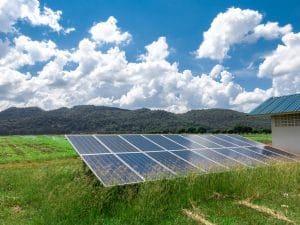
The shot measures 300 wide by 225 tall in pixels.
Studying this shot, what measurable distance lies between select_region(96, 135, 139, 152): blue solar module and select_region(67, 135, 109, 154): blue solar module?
1.00 ft

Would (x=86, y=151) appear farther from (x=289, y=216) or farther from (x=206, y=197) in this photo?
(x=289, y=216)

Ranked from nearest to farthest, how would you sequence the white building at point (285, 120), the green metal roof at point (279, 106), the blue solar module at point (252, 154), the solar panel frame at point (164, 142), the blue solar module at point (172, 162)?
the blue solar module at point (172, 162) → the solar panel frame at point (164, 142) → the blue solar module at point (252, 154) → the green metal roof at point (279, 106) → the white building at point (285, 120)

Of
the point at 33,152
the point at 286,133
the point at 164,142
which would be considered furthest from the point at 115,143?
the point at 33,152

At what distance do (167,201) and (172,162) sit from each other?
8.98 ft

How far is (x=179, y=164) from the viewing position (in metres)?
12.2

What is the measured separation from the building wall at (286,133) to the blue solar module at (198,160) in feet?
22.7

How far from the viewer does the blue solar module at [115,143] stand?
13.2 meters

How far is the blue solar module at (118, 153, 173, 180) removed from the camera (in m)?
10.8

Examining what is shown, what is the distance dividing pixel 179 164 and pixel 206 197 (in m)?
2.09

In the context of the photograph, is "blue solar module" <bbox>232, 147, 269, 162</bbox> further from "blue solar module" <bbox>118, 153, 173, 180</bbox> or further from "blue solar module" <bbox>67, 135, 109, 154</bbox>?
"blue solar module" <bbox>67, 135, 109, 154</bbox>

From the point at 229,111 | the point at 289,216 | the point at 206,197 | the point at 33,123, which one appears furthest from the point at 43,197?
the point at 33,123


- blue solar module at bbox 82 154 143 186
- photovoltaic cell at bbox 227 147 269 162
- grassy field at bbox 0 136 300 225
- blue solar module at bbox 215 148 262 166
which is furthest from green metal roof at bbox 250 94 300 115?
blue solar module at bbox 82 154 143 186

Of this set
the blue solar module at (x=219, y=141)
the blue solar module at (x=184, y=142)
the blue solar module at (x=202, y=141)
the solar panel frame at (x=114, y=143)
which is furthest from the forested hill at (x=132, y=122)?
the solar panel frame at (x=114, y=143)

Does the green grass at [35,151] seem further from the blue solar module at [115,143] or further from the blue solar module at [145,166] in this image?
the blue solar module at [145,166]
